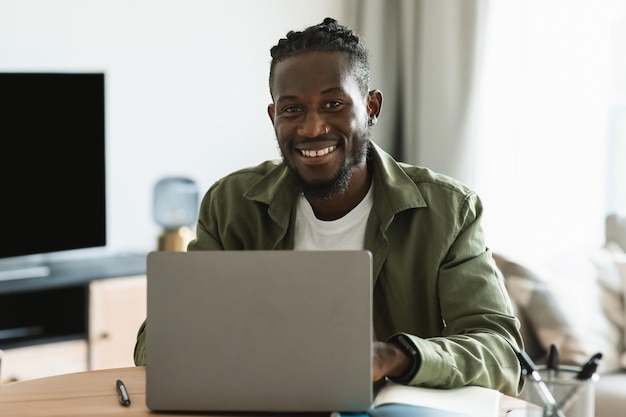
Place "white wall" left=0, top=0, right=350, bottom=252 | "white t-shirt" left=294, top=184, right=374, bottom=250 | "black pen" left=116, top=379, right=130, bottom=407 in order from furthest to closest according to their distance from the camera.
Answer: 1. "white wall" left=0, top=0, right=350, bottom=252
2. "white t-shirt" left=294, top=184, right=374, bottom=250
3. "black pen" left=116, top=379, right=130, bottom=407

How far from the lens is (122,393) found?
56.7 inches

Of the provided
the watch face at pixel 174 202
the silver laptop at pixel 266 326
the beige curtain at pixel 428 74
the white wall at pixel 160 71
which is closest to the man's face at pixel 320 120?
the silver laptop at pixel 266 326

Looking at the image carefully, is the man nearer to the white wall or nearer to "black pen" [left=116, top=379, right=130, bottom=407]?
"black pen" [left=116, top=379, right=130, bottom=407]

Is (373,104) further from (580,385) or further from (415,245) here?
(580,385)

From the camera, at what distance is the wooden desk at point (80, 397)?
4.50ft

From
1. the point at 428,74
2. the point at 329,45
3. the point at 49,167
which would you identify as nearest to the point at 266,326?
the point at 329,45

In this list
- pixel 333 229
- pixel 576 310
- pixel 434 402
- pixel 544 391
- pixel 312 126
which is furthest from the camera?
pixel 576 310

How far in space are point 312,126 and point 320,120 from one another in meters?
0.02

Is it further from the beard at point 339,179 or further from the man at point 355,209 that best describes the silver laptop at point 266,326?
the beard at point 339,179

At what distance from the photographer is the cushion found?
9.05ft

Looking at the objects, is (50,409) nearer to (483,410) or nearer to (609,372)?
(483,410)

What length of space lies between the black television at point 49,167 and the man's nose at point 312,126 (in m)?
1.56

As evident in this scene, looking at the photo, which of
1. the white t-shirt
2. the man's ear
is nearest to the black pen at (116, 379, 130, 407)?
the white t-shirt

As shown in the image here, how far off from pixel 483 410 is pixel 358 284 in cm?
26
